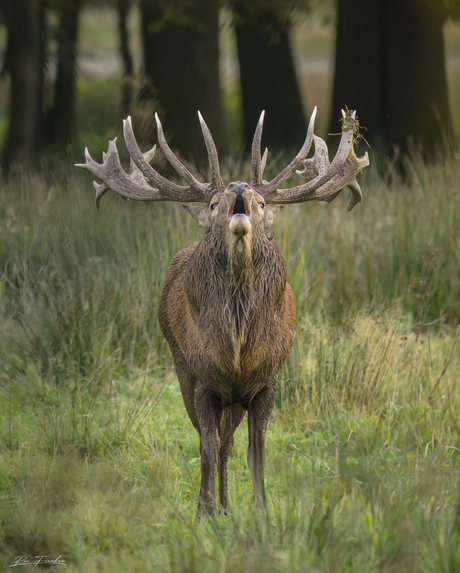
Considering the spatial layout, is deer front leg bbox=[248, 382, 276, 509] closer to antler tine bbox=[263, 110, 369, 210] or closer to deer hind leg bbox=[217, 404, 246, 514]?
deer hind leg bbox=[217, 404, 246, 514]

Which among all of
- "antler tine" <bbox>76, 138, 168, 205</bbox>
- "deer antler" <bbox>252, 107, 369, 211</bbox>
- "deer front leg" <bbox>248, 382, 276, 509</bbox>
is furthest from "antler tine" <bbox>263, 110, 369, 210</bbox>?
"deer front leg" <bbox>248, 382, 276, 509</bbox>

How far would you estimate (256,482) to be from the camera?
400cm

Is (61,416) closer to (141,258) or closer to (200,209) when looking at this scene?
(200,209)

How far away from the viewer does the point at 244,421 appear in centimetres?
567

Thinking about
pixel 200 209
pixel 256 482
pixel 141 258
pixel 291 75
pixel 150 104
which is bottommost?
pixel 256 482

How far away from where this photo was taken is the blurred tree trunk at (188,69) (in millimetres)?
12117

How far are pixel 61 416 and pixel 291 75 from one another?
1270cm

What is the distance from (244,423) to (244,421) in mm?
26

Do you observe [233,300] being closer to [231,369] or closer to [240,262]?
[240,262]

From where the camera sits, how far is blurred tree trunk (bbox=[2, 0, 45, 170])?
13.6 meters

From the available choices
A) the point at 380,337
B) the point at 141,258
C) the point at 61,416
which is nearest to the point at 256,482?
the point at 61,416

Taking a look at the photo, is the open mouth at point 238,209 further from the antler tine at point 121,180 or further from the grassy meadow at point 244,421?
the grassy meadow at point 244,421

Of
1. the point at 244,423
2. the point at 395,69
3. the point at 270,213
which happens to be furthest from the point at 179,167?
the point at 395,69

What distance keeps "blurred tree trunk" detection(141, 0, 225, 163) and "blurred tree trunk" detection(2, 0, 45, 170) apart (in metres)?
2.24
